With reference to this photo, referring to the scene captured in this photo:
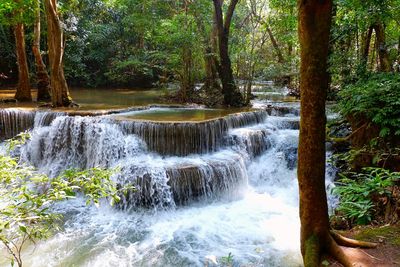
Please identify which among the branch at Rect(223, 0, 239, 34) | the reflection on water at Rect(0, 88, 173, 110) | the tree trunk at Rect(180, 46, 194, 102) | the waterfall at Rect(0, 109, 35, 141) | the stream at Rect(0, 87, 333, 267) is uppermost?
the branch at Rect(223, 0, 239, 34)

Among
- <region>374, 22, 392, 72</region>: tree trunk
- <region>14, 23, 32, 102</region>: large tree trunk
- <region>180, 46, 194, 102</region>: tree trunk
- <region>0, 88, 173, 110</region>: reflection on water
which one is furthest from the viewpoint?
<region>180, 46, 194, 102</region>: tree trunk

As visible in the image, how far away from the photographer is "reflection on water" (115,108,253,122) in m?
9.17

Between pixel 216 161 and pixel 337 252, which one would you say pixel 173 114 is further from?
pixel 337 252

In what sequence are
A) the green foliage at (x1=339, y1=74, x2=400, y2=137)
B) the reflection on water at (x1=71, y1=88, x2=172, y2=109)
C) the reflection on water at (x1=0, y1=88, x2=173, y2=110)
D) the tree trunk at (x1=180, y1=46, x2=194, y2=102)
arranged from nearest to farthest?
the green foliage at (x1=339, y1=74, x2=400, y2=137) < the reflection on water at (x1=0, y1=88, x2=173, y2=110) < the reflection on water at (x1=71, y1=88, x2=172, y2=109) < the tree trunk at (x1=180, y1=46, x2=194, y2=102)

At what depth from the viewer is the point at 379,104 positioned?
6359mm

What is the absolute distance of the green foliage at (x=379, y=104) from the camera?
5.95 metres

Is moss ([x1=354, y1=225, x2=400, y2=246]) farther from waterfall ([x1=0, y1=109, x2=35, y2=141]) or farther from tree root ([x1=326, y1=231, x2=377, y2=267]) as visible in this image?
waterfall ([x1=0, y1=109, x2=35, y2=141])

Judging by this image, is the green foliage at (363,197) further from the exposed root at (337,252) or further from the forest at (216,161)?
the exposed root at (337,252)

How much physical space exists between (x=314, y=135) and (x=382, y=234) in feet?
5.22

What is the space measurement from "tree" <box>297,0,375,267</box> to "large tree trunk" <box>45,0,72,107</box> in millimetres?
8625

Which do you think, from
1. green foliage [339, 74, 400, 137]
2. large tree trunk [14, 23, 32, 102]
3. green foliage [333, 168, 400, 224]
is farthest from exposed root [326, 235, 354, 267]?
large tree trunk [14, 23, 32, 102]

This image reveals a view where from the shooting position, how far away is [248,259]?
5270 millimetres

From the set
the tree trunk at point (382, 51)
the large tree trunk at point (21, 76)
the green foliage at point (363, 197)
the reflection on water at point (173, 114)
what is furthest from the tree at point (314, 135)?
the large tree trunk at point (21, 76)

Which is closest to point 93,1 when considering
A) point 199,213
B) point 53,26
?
point 53,26
